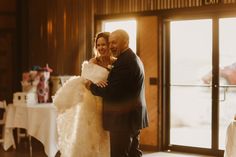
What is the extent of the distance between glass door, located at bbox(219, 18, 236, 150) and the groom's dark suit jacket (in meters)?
3.10

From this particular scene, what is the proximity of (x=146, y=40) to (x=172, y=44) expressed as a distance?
0.44m

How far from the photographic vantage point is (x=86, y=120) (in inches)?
145

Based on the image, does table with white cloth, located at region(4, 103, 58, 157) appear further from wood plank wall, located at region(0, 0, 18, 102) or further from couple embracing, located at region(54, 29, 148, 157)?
wood plank wall, located at region(0, 0, 18, 102)

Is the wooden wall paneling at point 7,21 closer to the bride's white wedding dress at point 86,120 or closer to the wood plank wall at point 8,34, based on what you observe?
the wood plank wall at point 8,34

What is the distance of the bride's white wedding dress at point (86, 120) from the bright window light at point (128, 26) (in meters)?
2.99

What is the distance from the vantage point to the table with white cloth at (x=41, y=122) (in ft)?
17.7

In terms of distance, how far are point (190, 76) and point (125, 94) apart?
337 cm

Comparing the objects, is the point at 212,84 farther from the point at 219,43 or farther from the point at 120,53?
the point at 120,53

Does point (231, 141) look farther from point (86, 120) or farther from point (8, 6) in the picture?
point (8, 6)

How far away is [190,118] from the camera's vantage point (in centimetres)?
685

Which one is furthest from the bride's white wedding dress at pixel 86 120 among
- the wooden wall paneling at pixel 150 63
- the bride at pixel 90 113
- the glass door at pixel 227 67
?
the glass door at pixel 227 67

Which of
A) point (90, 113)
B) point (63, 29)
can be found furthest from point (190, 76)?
point (90, 113)

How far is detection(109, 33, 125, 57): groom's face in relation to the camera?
3.25 meters

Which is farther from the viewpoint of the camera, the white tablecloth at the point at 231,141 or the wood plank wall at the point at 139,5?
the wood plank wall at the point at 139,5
